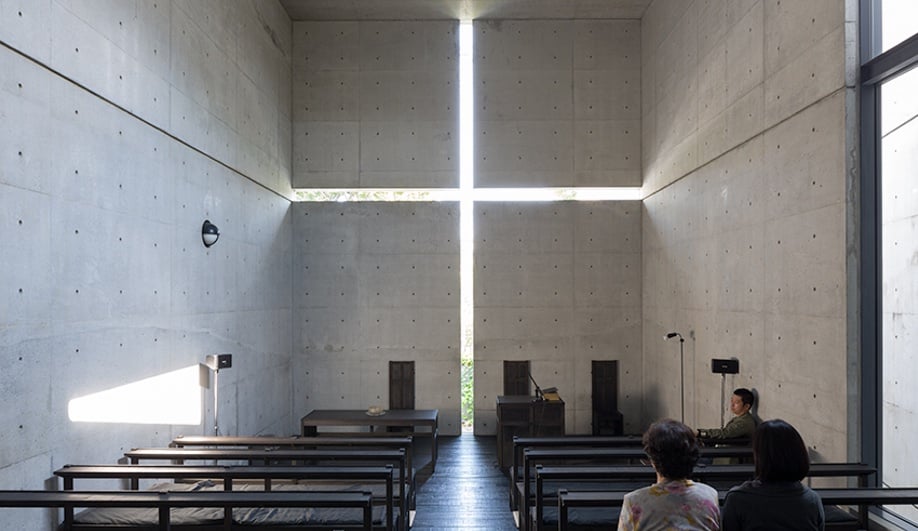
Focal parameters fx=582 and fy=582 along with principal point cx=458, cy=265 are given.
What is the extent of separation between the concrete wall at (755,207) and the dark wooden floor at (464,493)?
2250mm

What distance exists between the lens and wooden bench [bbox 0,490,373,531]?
268cm

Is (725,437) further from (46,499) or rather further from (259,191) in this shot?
(259,191)

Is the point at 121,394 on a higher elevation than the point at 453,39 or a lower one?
lower

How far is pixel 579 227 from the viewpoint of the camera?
27.7 ft

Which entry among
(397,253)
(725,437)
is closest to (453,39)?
(397,253)

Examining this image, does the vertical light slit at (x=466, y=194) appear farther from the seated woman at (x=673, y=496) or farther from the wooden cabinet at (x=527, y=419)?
the seated woman at (x=673, y=496)

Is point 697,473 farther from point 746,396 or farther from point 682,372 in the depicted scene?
point 682,372

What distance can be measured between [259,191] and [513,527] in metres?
4.74

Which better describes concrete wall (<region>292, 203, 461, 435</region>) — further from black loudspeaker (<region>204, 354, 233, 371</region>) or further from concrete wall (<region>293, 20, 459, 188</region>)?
black loudspeaker (<region>204, 354, 233, 371</region>)

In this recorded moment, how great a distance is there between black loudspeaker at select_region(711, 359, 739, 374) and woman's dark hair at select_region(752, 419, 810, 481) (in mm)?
3545

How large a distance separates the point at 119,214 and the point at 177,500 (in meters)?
2.26

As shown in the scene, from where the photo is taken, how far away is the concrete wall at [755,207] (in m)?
3.90

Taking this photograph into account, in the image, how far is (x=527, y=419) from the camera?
6.70 metres

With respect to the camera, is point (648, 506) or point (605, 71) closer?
point (648, 506)
